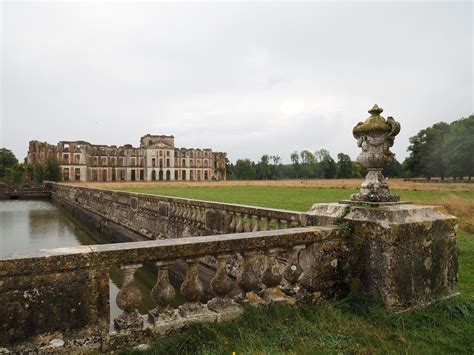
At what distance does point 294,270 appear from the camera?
4047mm

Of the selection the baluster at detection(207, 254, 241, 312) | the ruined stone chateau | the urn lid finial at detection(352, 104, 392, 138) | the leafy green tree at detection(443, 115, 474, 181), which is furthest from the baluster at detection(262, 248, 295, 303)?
the ruined stone chateau

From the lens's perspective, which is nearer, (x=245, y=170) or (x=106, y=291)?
(x=106, y=291)

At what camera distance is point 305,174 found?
139375mm

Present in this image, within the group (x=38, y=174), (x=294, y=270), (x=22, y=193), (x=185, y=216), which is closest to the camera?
(x=294, y=270)

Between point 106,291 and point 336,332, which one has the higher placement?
point 106,291

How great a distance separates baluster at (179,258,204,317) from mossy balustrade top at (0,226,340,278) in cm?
19

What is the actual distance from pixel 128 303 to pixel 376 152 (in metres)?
3.24

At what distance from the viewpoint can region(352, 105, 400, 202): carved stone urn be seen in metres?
4.27

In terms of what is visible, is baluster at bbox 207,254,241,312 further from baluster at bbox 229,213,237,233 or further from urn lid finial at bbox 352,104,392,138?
baluster at bbox 229,213,237,233

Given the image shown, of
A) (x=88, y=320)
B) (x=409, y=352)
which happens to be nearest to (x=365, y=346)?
(x=409, y=352)

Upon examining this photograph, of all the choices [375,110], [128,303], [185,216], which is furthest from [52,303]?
[185,216]

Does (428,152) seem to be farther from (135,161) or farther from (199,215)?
(135,161)

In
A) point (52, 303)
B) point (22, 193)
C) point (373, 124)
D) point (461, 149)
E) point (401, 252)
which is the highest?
point (461, 149)

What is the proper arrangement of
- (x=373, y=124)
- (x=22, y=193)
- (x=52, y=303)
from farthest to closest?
(x=22, y=193) < (x=373, y=124) < (x=52, y=303)
